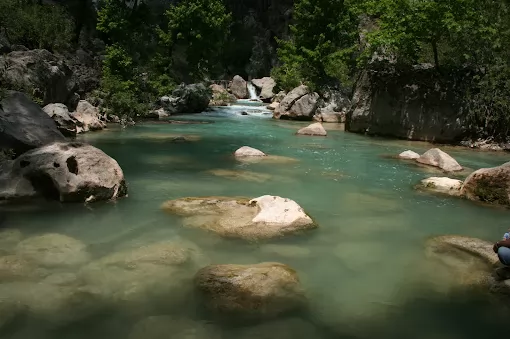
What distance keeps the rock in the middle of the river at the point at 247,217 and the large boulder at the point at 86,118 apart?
444 inches

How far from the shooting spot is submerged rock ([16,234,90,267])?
219 inches

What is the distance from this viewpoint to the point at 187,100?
1177 inches

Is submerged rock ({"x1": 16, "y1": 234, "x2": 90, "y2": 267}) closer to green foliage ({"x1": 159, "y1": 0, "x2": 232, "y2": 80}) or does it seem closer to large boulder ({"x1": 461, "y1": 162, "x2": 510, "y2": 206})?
large boulder ({"x1": 461, "y1": 162, "x2": 510, "y2": 206})

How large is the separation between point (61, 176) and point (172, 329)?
471 cm

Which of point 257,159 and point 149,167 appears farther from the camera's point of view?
point 257,159

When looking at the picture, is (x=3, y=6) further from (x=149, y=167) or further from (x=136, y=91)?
(x=149, y=167)

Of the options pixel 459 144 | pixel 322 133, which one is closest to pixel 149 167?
pixel 322 133

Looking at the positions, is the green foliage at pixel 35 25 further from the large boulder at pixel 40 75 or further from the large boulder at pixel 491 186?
the large boulder at pixel 491 186

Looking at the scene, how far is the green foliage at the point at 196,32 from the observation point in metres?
31.8

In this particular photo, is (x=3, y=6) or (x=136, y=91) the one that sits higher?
(x=3, y=6)

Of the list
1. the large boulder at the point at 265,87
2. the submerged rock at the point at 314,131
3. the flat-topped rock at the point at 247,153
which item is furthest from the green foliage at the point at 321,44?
the flat-topped rock at the point at 247,153

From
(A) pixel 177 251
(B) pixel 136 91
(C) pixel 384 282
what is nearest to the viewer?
(C) pixel 384 282

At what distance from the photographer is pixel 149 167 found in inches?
462

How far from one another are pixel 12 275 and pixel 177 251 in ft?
6.26
